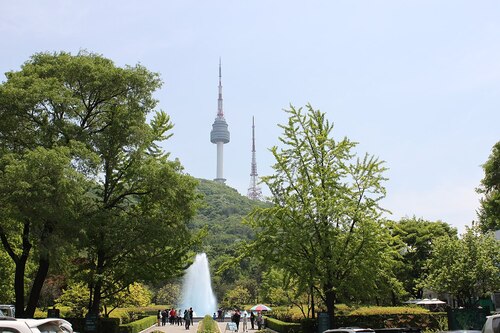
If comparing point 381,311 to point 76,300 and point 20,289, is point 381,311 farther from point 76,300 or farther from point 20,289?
point 76,300

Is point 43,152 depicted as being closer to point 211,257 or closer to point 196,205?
point 196,205

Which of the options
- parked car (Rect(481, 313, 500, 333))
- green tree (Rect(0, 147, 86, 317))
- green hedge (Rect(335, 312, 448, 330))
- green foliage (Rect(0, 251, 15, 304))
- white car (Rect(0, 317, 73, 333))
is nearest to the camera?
white car (Rect(0, 317, 73, 333))

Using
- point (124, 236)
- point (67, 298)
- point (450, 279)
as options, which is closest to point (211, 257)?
point (67, 298)

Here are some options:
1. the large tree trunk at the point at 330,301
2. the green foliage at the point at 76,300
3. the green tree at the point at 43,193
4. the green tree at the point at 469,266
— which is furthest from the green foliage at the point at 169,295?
the green tree at the point at 43,193

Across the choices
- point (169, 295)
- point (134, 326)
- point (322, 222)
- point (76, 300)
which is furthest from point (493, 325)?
point (169, 295)

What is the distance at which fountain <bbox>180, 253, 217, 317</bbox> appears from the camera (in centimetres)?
8860

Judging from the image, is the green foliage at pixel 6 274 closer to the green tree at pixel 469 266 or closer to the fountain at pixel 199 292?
the green tree at pixel 469 266

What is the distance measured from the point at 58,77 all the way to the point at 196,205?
393 inches

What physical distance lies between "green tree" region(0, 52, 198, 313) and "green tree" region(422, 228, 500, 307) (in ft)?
61.4

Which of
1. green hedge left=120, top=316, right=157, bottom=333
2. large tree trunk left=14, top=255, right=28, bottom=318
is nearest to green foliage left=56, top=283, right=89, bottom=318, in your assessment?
green hedge left=120, top=316, right=157, bottom=333

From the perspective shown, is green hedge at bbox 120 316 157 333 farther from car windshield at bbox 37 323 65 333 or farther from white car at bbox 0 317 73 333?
car windshield at bbox 37 323 65 333

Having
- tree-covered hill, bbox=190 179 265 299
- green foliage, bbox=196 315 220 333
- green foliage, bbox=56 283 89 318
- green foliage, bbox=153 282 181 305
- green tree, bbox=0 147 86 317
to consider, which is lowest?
green foliage, bbox=196 315 220 333

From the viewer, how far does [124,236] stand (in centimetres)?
2634

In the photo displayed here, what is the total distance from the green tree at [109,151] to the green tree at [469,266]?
18.7 m
